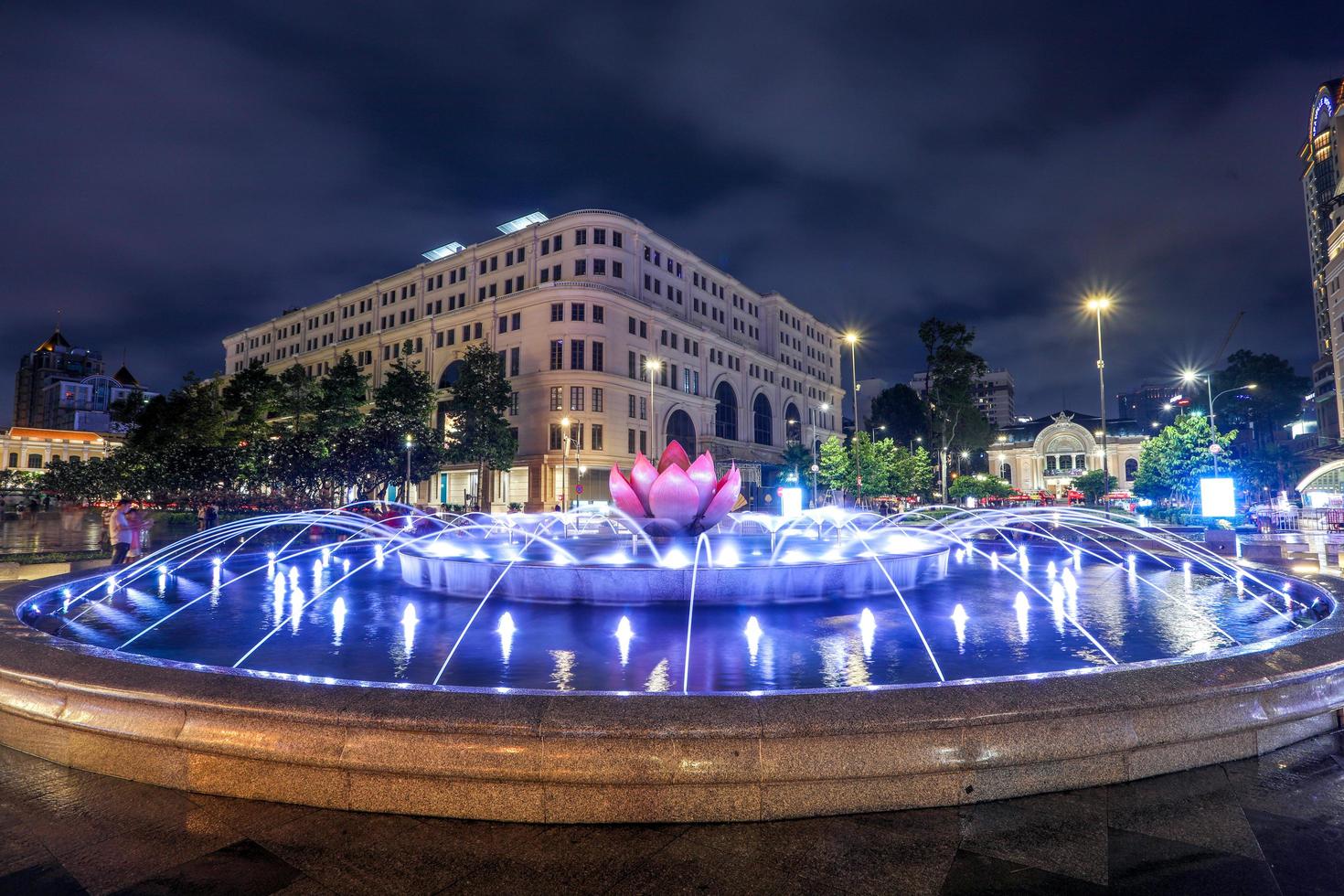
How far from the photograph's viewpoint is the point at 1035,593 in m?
12.5

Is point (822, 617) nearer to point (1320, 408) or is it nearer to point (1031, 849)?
point (1031, 849)

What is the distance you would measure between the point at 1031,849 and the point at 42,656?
6834 millimetres

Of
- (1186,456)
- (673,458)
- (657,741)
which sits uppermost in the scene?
(1186,456)

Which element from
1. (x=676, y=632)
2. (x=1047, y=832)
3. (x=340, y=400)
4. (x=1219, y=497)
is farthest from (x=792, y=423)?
(x=1047, y=832)

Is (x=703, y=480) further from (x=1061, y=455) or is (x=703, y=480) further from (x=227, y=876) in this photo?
(x=1061, y=455)

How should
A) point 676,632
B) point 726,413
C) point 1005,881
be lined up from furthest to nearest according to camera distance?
point 726,413 → point 676,632 → point 1005,881

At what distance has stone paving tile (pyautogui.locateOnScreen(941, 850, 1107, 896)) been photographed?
10.2 ft

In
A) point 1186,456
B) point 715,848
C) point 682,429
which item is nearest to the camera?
point 715,848

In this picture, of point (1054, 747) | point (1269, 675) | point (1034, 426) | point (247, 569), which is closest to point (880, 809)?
point (1054, 747)

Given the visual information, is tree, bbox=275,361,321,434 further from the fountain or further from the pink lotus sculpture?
the pink lotus sculpture

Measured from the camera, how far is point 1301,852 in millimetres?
3424

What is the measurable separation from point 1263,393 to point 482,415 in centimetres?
8542

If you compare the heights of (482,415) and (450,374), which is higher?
(450,374)

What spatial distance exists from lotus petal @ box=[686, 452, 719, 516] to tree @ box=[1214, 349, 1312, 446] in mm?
86294
